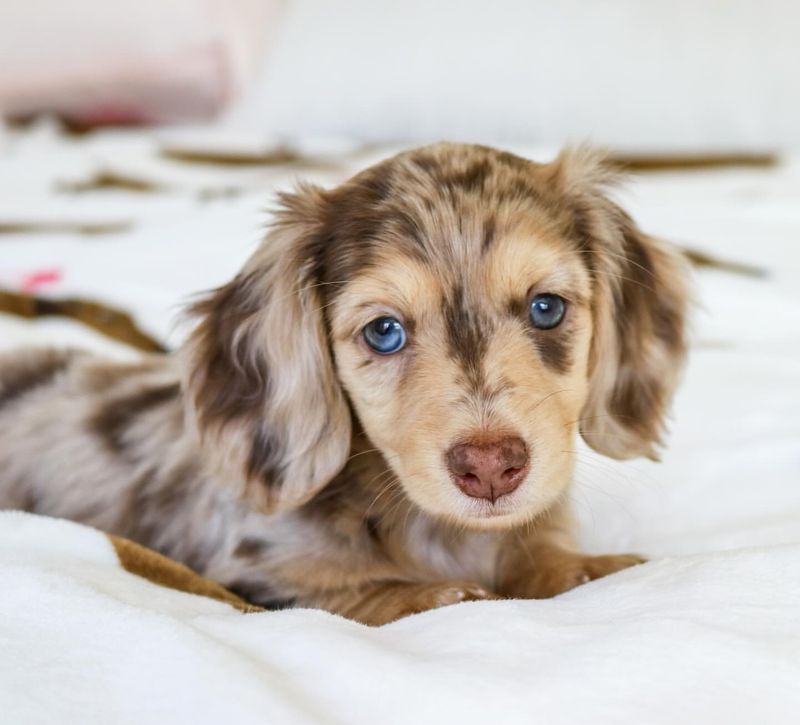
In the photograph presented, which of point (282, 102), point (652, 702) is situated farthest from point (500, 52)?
point (652, 702)

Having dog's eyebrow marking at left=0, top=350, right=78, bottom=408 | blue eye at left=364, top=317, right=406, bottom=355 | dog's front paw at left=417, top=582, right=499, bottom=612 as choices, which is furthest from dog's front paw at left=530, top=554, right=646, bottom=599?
dog's eyebrow marking at left=0, top=350, right=78, bottom=408

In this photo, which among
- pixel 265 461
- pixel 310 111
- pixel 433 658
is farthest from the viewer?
pixel 310 111

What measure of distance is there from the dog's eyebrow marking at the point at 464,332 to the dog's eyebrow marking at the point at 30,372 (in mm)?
858

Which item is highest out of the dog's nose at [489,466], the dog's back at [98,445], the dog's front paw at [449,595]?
the dog's nose at [489,466]

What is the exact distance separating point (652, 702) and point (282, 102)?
3.38 meters

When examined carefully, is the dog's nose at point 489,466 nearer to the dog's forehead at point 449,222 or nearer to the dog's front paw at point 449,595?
the dog's front paw at point 449,595

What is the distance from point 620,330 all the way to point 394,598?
0.50 metres

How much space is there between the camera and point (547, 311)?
1.36 m

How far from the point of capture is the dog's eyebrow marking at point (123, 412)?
5.48ft

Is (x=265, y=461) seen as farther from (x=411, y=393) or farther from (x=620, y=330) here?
(x=620, y=330)

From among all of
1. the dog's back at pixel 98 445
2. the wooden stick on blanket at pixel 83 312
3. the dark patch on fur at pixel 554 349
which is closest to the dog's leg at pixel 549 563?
the dark patch on fur at pixel 554 349

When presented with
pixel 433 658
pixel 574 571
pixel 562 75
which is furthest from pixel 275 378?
pixel 562 75

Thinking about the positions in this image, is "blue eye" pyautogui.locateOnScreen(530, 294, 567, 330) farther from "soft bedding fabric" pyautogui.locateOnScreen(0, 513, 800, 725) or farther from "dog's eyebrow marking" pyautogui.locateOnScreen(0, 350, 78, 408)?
"dog's eyebrow marking" pyautogui.locateOnScreen(0, 350, 78, 408)

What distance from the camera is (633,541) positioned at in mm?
1475
